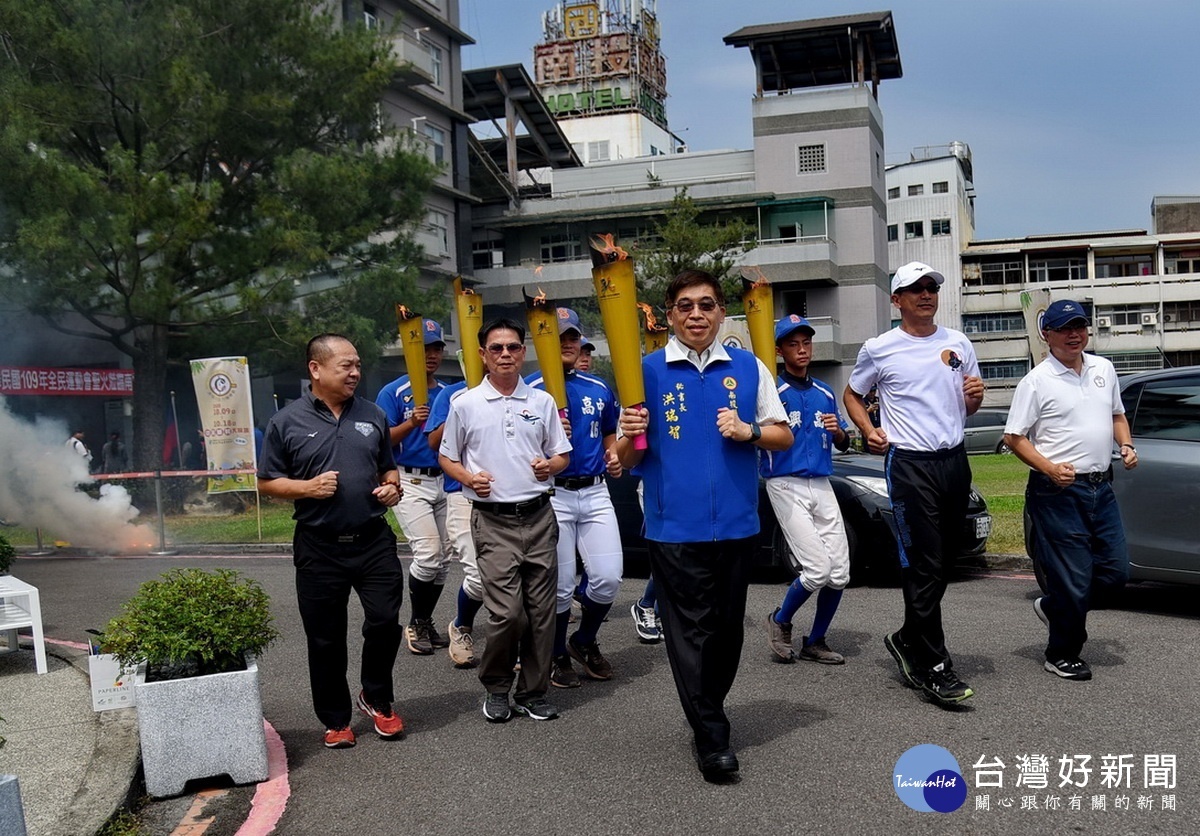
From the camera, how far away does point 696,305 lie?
16.5 ft

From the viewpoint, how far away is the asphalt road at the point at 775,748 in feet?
14.5

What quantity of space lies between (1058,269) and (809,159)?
25.6 metres

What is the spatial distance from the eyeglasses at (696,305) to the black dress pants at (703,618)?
38.8 inches

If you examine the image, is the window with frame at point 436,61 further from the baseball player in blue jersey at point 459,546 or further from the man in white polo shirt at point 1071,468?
the man in white polo shirt at point 1071,468

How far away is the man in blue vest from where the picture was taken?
16.2 ft

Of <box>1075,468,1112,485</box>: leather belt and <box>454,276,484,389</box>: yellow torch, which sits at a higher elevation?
<box>454,276,484,389</box>: yellow torch

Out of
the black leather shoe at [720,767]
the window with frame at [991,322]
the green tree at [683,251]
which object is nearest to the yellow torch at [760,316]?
the black leather shoe at [720,767]

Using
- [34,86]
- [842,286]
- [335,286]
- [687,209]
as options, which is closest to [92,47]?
[34,86]

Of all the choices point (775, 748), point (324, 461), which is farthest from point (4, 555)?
point (775, 748)

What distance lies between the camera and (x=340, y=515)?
5.55 meters

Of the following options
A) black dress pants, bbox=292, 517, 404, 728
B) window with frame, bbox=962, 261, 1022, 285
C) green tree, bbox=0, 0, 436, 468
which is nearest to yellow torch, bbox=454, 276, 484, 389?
black dress pants, bbox=292, 517, 404, 728

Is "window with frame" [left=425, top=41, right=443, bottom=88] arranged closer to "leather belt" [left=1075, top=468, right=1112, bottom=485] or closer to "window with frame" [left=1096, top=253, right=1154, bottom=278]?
"leather belt" [left=1075, top=468, right=1112, bottom=485]

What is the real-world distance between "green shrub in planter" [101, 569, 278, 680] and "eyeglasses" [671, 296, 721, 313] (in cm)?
243

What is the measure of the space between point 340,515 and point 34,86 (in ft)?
65.2
